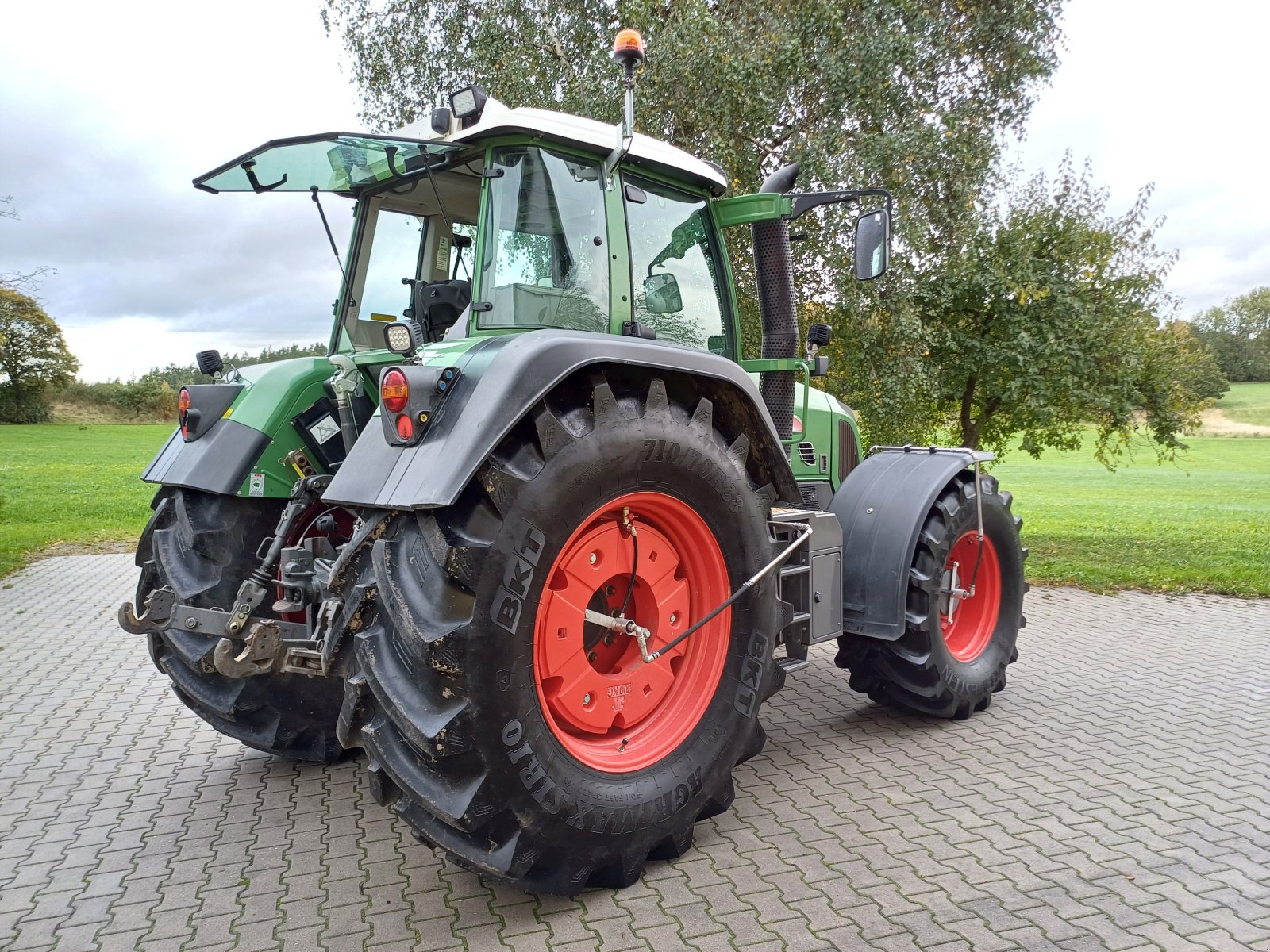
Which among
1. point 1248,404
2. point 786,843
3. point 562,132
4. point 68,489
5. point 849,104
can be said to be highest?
point 849,104

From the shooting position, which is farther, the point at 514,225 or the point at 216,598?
the point at 216,598

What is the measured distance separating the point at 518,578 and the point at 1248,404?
65738mm

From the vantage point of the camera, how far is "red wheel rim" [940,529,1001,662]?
474cm

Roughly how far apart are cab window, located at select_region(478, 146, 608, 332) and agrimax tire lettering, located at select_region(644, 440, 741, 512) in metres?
0.73

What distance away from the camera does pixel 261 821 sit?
3.58 metres

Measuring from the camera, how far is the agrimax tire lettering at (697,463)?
2.94 meters

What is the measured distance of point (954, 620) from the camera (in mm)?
4676

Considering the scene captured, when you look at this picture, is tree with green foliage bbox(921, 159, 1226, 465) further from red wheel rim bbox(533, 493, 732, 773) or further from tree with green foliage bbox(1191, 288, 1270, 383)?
tree with green foliage bbox(1191, 288, 1270, 383)

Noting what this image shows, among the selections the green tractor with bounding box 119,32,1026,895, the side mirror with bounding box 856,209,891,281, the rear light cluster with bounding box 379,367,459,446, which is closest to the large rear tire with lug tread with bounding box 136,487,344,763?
the green tractor with bounding box 119,32,1026,895

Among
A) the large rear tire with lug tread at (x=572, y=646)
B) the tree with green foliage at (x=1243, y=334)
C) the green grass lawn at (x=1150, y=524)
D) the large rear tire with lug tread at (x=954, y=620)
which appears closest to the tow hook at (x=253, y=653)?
the large rear tire with lug tread at (x=572, y=646)

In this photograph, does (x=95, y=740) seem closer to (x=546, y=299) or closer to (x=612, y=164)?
(x=546, y=299)

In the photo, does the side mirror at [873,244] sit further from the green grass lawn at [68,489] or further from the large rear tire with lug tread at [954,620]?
the green grass lawn at [68,489]

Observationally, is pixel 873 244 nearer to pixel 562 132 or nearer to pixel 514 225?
pixel 562 132

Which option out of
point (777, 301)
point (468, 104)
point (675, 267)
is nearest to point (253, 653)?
point (468, 104)
